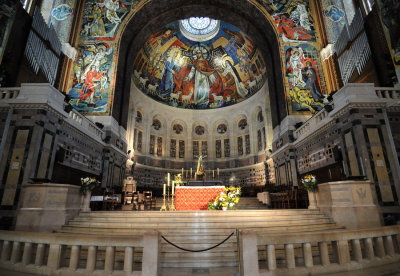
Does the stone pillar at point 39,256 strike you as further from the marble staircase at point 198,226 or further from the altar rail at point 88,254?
the marble staircase at point 198,226

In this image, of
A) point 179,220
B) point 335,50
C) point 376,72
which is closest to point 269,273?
point 179,220

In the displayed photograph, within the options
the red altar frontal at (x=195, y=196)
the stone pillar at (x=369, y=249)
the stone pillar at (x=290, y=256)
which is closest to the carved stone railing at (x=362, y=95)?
the red altar frontal at (x=195, y=196)

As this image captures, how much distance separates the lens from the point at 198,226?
6875 millimetres

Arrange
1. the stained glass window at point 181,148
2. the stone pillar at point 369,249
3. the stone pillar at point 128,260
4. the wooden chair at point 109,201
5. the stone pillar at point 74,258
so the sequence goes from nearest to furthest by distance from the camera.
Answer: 1. the stone pillar at point 128,260
2. the stone pillar at point 74,258
3. the stone pillar at point 369,249
4. the wooden chair at point 109,201
5. the stained glass window at point 181,148

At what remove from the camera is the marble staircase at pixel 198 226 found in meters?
5.32

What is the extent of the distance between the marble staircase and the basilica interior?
59 millimetres

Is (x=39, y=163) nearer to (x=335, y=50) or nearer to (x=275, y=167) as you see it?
(x=275, y=167)

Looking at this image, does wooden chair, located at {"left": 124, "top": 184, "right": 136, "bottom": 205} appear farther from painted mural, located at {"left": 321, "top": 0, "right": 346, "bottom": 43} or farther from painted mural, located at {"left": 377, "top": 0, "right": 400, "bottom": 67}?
painted mural, located at {"left": 321, "top": 0, "right": 346, "bottom": 43}

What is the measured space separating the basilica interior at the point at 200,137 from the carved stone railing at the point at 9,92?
28cm

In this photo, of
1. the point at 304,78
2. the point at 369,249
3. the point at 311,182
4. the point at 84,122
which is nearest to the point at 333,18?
the point at 304,78

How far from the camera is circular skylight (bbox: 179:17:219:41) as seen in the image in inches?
1090

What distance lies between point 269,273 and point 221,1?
2364cm

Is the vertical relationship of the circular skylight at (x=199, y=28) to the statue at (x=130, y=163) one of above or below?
above

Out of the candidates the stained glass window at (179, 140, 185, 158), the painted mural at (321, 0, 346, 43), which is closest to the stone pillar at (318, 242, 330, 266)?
the painted mural at (321, 0, 346, 43)
